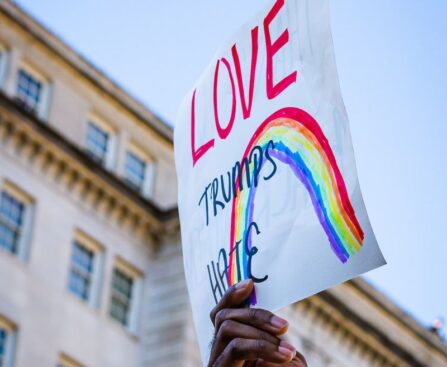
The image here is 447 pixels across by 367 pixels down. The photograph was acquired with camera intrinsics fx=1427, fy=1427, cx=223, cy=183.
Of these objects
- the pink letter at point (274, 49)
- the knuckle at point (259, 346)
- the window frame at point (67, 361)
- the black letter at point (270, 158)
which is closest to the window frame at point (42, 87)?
the window frame at point (67, 361)

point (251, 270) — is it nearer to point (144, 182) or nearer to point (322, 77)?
point (322, 77)

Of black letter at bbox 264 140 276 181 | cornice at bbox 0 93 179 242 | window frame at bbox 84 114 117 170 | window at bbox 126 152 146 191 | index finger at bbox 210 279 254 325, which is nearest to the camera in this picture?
index finger at bbox 210 279 254 325

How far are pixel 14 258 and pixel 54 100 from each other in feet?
16.3

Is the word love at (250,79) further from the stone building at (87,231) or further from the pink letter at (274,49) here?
the stone building at (87,231)

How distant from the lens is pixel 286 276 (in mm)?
5270

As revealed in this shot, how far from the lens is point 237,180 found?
5.92m

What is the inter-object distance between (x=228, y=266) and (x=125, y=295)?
27.3 meters

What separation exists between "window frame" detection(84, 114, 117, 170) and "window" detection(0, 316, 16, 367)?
6004 millimetres

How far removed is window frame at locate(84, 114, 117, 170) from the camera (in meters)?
33.9

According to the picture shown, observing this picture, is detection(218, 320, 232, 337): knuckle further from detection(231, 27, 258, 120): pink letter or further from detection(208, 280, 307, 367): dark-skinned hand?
detection(231, 27, 258, 120): pink letter

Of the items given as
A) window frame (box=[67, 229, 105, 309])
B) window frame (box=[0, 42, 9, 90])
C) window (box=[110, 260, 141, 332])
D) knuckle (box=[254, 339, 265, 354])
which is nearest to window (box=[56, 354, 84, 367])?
window frame (box=[67, 229, 105, 309])

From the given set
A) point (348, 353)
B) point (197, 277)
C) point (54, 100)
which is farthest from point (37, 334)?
point (197, 277)

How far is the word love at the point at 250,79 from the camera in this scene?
5785 millimetres

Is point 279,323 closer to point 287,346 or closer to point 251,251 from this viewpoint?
point 287,346
